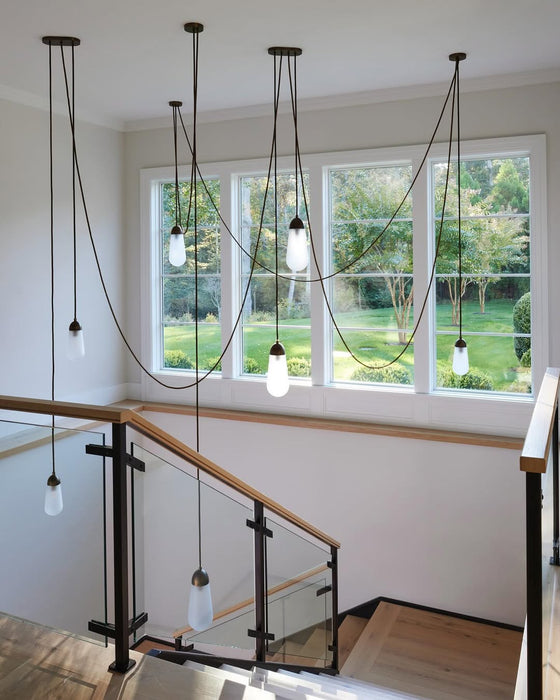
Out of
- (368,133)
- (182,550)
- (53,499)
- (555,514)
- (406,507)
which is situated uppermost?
(368,133)

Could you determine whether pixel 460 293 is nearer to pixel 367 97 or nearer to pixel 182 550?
pixel 367 97

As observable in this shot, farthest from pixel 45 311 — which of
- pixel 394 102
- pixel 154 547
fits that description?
pixel 154 547

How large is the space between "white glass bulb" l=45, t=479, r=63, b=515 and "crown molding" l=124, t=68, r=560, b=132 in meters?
3.68

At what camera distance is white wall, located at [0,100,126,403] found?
190 inches

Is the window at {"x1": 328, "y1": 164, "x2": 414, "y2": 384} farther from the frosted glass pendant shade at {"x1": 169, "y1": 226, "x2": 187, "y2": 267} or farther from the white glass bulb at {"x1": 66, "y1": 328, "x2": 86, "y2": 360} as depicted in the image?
the white glass bulb at {"x1": 66, "y1": 328, "x2": 86, "y2": 360}

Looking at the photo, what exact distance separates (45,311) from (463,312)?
297 cm

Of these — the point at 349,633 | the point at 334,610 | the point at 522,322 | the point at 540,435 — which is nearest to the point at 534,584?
the point at 540,435

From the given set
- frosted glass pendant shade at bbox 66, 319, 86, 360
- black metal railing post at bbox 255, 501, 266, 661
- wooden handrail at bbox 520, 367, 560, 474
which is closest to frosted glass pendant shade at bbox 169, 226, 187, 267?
frosted glass pendant shade at bbox 66, 319, 86, 360

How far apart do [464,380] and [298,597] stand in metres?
2.02

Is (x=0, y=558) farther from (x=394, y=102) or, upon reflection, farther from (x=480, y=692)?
(x=394, y=102)

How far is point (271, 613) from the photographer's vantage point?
3170 millimetres

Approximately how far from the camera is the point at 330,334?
17.1ft

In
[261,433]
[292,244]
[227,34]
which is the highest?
[227,34]

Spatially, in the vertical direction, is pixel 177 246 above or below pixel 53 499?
above
